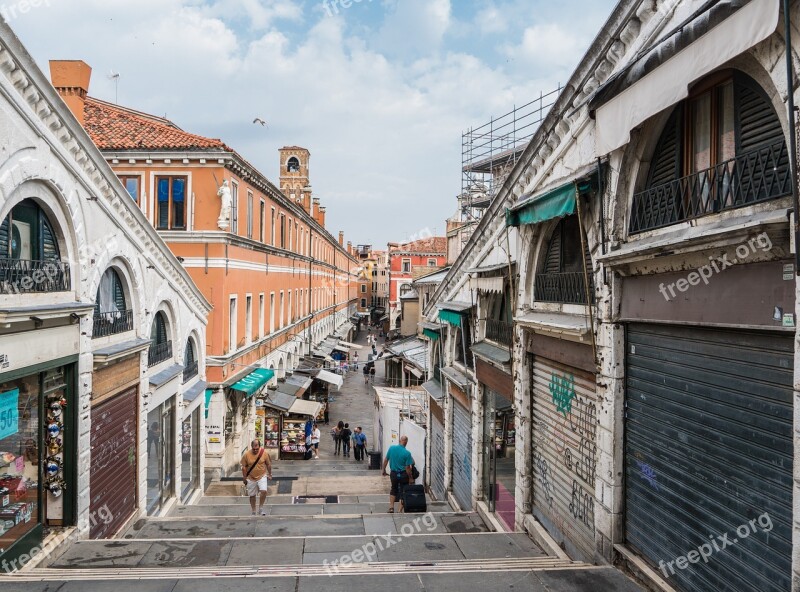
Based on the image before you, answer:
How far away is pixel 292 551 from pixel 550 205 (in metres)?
5.79

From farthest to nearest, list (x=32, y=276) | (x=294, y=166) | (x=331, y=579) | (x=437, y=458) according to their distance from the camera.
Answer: (x=294, y=166) → (x=437, y=458) → (x=32, y=276) → (x=331, y=579)

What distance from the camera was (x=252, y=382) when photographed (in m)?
A: 22.1

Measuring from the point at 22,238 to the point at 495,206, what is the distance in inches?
301

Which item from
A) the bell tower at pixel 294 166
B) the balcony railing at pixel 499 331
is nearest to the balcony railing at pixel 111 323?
the balcony railing at pixel 499 331

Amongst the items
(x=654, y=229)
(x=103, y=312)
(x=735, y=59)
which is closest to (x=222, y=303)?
(x=103, y=312)

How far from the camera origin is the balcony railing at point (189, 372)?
→ 1480 centimetres

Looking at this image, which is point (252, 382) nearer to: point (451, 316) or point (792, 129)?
point (451, 316)

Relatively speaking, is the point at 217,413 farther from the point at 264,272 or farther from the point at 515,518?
the point at 515,518

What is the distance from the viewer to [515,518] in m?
10.1

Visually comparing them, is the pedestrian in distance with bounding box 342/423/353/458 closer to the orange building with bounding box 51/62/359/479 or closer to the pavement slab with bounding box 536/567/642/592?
the orange building with bounding box 51/62/359/479

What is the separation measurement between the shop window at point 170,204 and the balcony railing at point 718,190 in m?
16.6

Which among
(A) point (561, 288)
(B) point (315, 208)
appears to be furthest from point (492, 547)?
(B) point (315, 208)

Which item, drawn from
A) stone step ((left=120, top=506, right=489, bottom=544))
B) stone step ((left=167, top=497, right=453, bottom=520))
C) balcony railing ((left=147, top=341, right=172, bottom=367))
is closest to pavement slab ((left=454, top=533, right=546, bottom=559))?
stone step ((left=120, top=506, right=489, bottom=544))

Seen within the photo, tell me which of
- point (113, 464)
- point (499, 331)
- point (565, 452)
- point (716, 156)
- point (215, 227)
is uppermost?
point (215, 227)
